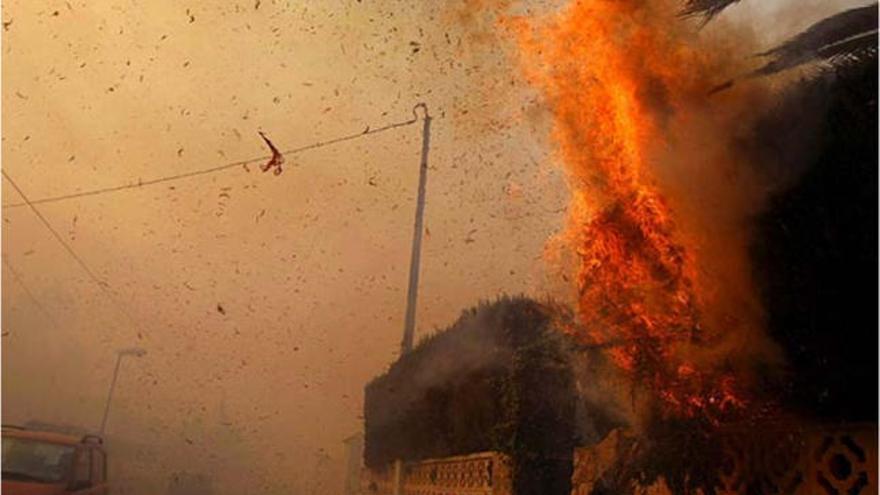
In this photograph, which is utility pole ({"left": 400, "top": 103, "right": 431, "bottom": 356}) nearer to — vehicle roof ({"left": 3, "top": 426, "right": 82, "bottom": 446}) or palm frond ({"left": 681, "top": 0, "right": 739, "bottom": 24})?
palm frond ({"left": 681, "top": 0, "right": 739, "bottom": 24})

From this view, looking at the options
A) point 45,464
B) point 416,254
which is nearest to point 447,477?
point 416,254

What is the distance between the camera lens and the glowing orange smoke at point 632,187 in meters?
5.91

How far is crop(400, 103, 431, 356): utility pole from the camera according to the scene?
1054 centimetres

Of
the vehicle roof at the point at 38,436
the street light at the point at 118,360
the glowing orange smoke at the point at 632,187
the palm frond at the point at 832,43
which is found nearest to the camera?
the palm frond at the point at 832,43

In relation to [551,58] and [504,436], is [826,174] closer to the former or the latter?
[551,58]

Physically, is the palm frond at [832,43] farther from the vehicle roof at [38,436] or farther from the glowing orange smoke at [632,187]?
the vehicle roof at [38,436]

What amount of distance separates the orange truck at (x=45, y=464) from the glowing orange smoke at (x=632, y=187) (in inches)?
188

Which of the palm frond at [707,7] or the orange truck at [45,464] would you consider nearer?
the palm frond at [707,7]

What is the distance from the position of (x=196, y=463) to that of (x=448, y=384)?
761cm

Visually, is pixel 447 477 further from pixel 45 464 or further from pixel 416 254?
pixel 45 464

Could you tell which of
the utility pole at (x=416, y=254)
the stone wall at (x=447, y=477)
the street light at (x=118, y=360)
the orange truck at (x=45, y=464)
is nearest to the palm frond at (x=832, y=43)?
the stone wall at (x=447, y=477)

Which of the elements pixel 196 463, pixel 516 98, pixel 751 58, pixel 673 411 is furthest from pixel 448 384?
pixel 196 463

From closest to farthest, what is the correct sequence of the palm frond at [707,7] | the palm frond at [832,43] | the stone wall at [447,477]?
the palm frond at [832,43]
the palm frond at [707,7]
the stone wall at [447,477]

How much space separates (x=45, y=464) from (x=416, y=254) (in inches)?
244
